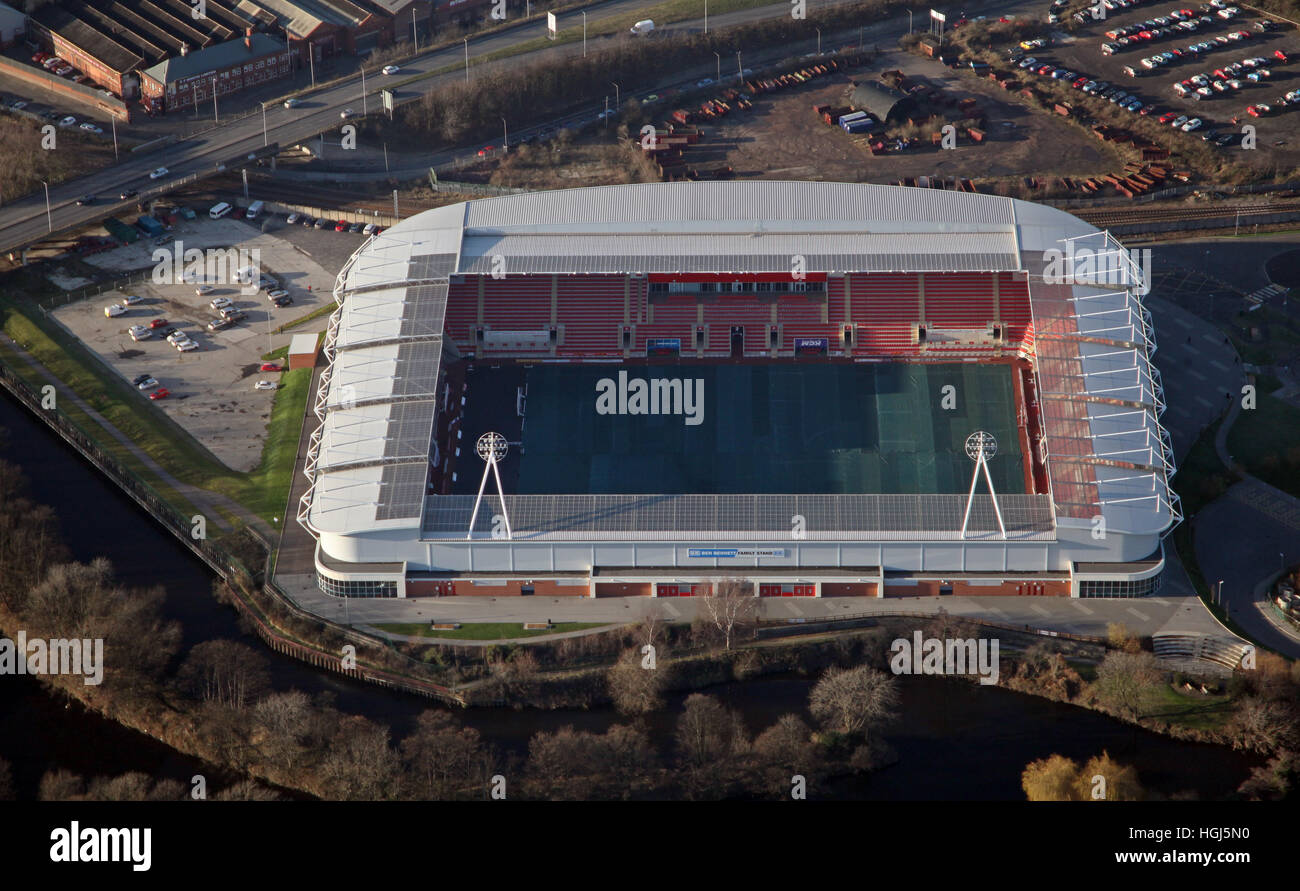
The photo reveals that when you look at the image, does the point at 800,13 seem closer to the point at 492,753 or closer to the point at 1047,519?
the point at 1047,519

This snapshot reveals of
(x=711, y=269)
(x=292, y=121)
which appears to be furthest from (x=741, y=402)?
(x=292, y=121)

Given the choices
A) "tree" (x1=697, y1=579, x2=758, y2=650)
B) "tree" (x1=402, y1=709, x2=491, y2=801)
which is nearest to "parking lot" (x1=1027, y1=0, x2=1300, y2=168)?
"tree" (x1=697, y1=579, x2=758, y2=650)

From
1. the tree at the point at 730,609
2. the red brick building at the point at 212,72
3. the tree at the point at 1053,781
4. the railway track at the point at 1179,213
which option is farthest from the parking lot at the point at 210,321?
the railway track at the point at 1179,213

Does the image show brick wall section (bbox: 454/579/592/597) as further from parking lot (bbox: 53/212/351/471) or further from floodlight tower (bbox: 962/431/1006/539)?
floodlight tower (bbox: 962/431/1006/539)

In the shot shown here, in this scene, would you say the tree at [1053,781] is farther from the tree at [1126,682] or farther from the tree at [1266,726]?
the tree at [1266,726]

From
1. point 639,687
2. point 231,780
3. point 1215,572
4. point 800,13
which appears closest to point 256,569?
point 231,780

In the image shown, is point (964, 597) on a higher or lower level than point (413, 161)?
lower
